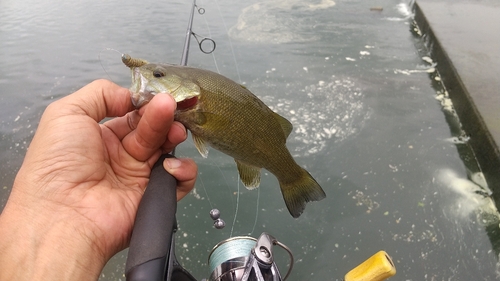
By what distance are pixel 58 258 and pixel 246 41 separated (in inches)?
262

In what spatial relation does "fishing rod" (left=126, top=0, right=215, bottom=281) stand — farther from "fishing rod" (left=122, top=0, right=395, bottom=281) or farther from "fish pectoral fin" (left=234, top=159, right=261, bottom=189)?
"fish pectoral fin" (left=234, top=159, right=261, bottom=189)

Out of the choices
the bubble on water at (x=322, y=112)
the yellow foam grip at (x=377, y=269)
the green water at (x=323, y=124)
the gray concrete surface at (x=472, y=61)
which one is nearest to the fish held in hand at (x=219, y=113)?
the yellow foam grip at (x=377, y=269)

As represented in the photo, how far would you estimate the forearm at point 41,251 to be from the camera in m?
1.39

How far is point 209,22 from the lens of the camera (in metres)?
8.57

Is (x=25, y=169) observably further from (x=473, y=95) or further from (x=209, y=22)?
(x=209, y=22)

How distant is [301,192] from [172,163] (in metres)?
0.85

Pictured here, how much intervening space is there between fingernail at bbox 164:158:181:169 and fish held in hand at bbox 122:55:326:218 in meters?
0.14

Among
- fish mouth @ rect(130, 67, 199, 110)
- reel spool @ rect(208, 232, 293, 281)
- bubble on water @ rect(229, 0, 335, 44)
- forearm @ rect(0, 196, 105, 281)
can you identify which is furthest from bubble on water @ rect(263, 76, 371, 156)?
forearm @ rect(0, 196, 105, 281)

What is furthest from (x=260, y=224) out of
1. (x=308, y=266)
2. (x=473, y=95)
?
(x=473, y=95)

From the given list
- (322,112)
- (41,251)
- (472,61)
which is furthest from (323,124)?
(41,251)

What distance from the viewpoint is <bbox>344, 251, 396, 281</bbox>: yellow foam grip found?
151 centimetres

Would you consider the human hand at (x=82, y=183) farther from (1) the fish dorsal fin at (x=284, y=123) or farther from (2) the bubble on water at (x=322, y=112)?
(2) the bubble on water at (x=322, y=112)

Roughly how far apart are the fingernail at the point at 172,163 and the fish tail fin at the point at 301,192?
2.32 feet

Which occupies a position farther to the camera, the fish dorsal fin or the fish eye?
the fish dorsal fin
